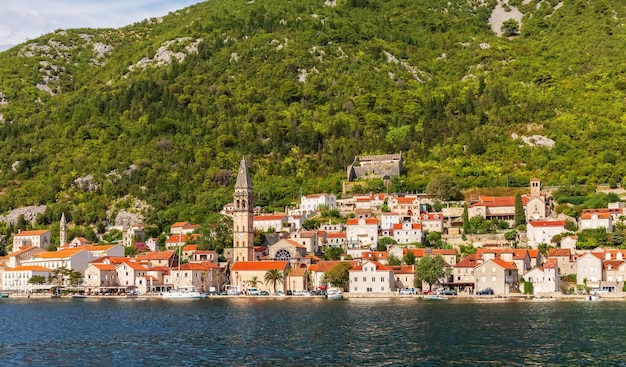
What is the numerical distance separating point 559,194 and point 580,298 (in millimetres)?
30806

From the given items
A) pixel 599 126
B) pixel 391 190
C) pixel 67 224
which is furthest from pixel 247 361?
pixel 599 126

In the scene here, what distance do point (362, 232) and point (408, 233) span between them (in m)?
5.68

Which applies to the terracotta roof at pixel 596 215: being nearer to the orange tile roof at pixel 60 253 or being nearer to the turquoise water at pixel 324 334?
the turquoise water at pixel 324 334

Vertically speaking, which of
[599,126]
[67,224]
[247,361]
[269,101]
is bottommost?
[247,361]

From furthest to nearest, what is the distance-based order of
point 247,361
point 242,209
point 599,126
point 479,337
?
point 599,126
point 242,209
point 479,337
point 247,361

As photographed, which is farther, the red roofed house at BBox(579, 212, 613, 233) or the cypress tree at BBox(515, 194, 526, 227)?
the cypress tree at BBox(515, 194, 526, 227)

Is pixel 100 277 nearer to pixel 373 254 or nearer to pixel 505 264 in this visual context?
pixel 373 254

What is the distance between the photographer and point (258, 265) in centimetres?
10462

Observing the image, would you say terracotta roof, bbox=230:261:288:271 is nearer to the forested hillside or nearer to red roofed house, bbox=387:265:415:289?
red roofed house, bbox=387:265:415:289

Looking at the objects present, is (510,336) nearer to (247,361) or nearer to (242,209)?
(247,361)

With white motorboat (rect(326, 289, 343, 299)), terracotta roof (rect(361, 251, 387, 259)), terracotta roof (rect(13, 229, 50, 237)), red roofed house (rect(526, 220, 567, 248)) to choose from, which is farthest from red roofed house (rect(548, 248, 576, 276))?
terracotta roof (rect(13, 229, 50, 237))

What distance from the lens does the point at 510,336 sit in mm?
55969

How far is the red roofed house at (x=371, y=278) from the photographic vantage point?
9544 cm

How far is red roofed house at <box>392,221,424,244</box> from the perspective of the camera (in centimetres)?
11012
